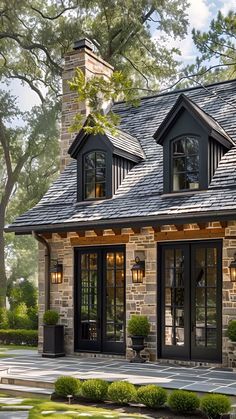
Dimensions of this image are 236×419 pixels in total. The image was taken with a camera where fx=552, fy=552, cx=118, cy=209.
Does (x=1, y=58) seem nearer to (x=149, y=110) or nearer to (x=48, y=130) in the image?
(x=48, y=130)

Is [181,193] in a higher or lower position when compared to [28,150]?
lower

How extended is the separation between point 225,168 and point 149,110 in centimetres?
453

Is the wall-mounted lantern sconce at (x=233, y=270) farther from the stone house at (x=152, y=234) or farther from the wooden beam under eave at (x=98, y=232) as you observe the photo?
the wooden beam under eave at (x=98, y=232)

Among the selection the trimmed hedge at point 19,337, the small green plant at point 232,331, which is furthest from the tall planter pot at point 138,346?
the trimmed hedge at point 19,337

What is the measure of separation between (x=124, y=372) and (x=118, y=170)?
208 inches

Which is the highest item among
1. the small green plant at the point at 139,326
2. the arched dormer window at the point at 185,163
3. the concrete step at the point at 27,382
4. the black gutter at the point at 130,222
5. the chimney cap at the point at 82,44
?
the chimney cap at the point at 82,44

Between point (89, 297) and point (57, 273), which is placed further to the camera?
point (57, 273)

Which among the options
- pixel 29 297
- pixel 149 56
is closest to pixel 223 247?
pixel 29 297

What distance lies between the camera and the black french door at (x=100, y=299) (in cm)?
1346

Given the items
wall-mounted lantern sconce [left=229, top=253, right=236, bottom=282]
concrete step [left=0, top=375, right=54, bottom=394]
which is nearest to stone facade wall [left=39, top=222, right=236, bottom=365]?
wall-mounted lantern sconce [left=229, top=253, right=236, bottom=282]

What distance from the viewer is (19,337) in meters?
18.7

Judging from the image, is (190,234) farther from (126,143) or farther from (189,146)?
(126,143)

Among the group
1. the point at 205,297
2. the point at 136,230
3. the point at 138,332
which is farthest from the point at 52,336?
the point at 205,297

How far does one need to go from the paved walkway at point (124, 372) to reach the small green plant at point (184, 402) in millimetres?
943
